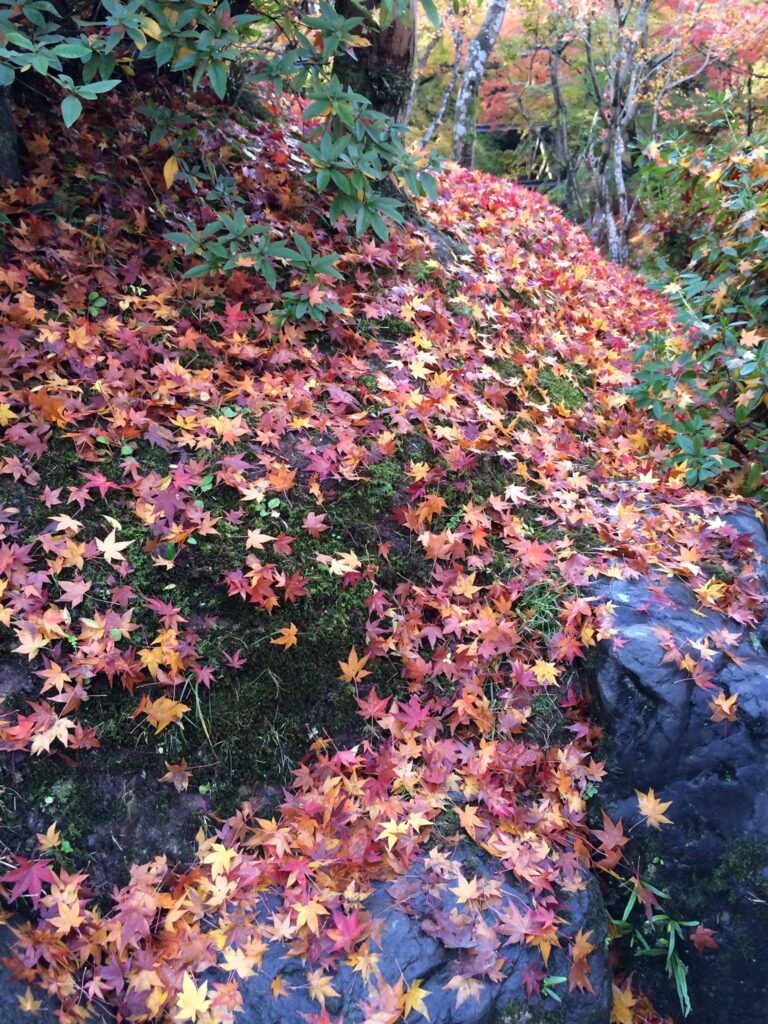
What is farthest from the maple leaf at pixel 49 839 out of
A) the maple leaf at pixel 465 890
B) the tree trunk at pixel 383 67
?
the tree trunk at pixel 383 67

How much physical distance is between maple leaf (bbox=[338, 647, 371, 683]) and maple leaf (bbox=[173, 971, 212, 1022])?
1.10 m

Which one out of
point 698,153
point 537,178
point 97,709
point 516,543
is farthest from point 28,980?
point 537,178

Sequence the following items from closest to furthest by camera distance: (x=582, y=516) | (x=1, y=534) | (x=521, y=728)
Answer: (x=1, y=534), (x=521, y=728), (x=582, y=516)

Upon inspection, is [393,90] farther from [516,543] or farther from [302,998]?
[302,998]

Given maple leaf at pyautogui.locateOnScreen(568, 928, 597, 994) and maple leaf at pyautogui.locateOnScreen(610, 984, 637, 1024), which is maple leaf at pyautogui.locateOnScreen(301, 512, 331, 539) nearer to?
maple leaf at pyautogui.locateOnScreen(568, 928, 597, 994)

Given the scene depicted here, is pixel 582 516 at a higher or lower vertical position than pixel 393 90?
lower

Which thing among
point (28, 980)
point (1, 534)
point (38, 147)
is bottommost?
point (28, 980)

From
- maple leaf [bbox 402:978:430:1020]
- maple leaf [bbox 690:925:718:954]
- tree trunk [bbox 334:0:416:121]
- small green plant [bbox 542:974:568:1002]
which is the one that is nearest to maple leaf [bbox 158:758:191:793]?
maple leaf [bbox 402:978:430:1020]

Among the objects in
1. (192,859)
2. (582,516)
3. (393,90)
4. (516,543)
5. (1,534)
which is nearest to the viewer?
(192,859)

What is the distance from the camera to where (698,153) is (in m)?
4.61

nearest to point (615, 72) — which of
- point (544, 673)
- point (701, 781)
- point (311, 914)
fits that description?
point (544, 673)

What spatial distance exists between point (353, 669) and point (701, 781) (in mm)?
1438

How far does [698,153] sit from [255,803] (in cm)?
493

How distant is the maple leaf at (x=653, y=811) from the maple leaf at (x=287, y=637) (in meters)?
1.49
